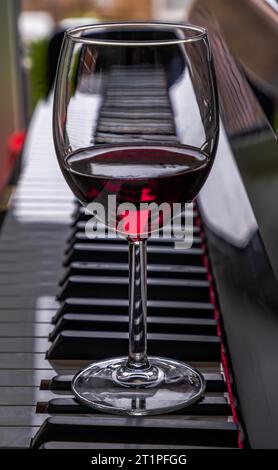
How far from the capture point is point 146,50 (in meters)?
0.65

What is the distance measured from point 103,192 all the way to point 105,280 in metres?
0.24

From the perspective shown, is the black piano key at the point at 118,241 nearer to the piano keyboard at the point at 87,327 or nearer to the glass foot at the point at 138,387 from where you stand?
the piano keyboard at the point at 87,327

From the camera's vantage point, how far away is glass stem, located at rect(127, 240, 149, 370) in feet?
2.20

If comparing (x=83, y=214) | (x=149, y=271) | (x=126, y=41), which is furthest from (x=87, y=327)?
(x=83, y=214)

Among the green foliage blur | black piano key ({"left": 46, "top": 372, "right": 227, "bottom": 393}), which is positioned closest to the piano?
black piano key ({"left": 46, "top": 372, "right": 227, "bottom": 393})

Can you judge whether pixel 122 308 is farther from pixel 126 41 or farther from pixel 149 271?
pixel 126 41

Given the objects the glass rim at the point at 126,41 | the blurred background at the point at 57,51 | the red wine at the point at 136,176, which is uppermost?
the glass rim at the point at 126,41

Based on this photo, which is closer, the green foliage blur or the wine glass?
the wine glass

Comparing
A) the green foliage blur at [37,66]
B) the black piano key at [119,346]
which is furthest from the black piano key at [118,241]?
the green foliage blur at [37,66]

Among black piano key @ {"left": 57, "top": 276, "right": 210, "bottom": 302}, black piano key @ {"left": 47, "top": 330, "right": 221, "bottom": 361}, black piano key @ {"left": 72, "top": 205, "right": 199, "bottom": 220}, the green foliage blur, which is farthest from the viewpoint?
the green foliage blur

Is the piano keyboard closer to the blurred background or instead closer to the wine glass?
the wine glass

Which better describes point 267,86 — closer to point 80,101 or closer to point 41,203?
→ point 41,203

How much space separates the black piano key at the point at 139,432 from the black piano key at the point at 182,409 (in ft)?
0.07

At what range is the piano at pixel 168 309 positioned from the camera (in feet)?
1.98
